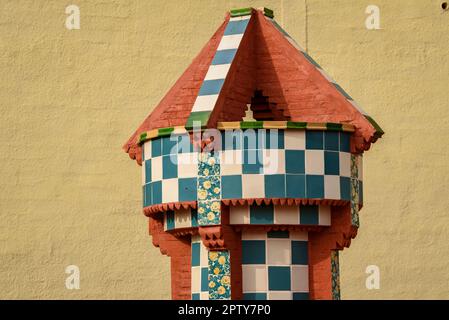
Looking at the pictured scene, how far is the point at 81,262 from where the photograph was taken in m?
18.2

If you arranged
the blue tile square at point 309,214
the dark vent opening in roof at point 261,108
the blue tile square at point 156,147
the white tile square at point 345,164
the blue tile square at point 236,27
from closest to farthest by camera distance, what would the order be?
the blue tile square at point 309,214, the white tile square at point 345,164, the blue tile square at point 156,147, the blue tile square at point 236,27, the dark vent opening in roof at point 261,108

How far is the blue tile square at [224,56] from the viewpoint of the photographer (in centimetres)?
1361

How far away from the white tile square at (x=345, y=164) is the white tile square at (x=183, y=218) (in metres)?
1.57

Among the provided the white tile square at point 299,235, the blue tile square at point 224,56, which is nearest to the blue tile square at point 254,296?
the white tile square at point 299,235

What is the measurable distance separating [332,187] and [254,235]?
3.00ft

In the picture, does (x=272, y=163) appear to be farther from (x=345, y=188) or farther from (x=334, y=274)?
(x=334, y=274)

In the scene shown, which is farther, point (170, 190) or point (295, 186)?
point (170, 190)

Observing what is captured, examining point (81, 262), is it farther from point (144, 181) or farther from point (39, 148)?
point (144, 181)

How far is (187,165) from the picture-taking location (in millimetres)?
13078

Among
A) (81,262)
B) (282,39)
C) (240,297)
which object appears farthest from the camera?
(81,262)

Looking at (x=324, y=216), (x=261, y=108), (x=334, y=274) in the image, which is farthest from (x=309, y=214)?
(x=261, y=108)

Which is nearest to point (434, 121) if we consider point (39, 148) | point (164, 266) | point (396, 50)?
point (396, 50)

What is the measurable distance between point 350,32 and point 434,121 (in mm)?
1718

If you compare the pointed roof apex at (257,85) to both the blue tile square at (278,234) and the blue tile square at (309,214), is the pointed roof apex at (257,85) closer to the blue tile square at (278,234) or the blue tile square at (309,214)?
the blue tile square at (309,214)
